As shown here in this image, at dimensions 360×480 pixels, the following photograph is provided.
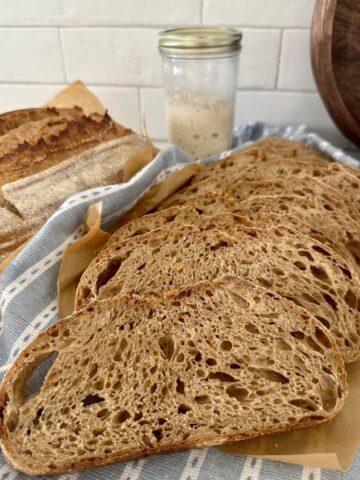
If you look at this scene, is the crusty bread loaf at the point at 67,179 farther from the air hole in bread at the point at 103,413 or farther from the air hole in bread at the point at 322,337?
the air hole in bread at the point at 322,337

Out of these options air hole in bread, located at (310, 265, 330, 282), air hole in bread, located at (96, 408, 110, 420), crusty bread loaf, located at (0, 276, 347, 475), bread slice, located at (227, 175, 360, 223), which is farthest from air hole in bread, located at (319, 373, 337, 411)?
bread slice, located at (227, 175, 360, 223)

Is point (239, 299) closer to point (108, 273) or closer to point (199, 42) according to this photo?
point (108, 273)

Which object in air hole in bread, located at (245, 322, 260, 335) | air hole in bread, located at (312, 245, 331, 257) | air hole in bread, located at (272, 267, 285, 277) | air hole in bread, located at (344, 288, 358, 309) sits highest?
air hole in bread, located at (312, 245, 331, 257)

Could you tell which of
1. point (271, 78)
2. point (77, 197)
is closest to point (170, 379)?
point (77, 197)

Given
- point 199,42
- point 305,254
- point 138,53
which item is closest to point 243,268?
point 305,254

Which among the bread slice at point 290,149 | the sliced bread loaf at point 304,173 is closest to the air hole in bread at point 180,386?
the sliced bread loaf at point 304,173

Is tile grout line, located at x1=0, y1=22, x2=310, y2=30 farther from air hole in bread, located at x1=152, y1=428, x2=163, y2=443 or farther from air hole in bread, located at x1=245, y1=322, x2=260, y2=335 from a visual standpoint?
air hole in bread, located at x1=152, y1=428, x2=163, y2=443
